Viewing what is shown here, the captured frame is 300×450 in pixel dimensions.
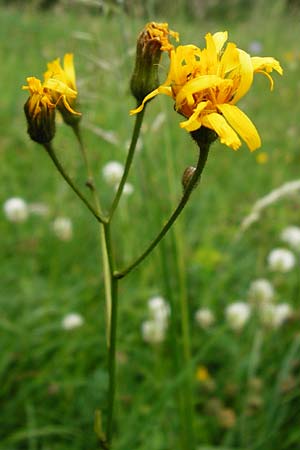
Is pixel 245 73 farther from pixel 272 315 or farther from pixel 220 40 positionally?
pixel 272 315

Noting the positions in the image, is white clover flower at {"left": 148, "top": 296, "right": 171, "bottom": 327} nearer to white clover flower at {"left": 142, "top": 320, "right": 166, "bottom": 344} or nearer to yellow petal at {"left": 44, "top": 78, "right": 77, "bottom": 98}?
white clover flower at {"left": 142, "top": 320, "right": 166, "bottom": 344}

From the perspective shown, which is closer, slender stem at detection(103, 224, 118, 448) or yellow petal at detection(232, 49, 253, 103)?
yellow petal at detection(232, 49, 253, 103)

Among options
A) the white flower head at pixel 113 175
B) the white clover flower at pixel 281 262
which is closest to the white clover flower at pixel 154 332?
the white clover flower at pixel 281 262

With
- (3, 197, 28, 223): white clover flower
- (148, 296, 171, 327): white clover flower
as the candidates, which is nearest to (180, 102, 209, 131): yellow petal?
(148, 296, 171, 327): white clover flower

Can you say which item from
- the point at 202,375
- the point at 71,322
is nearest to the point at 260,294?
the point at 202,375

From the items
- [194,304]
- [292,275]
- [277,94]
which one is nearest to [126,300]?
[194,304]

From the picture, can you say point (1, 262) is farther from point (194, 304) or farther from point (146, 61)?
point (146, 61)

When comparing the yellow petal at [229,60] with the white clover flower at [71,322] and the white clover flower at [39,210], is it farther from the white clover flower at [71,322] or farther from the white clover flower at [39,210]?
the white clover flower at [39,210]
